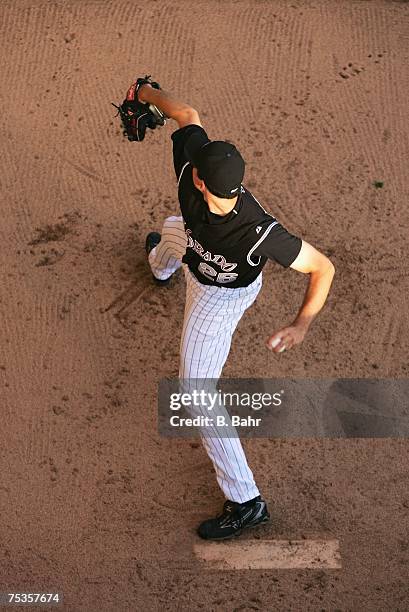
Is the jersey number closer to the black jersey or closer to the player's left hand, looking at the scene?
the black jersey

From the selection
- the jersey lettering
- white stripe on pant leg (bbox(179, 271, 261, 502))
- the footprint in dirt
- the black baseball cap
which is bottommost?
white stripe on pant leg (bbox(179, 271, 261, 502))

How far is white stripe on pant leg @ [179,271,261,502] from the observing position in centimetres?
399

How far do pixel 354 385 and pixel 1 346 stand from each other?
76.3 inches

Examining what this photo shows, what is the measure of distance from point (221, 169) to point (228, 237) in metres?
0.32

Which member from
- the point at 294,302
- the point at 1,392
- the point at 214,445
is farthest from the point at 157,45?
the point at 214,445

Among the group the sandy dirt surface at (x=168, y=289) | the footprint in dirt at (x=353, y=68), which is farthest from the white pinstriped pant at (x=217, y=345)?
the footprint in dirt at (x=353, y=68)

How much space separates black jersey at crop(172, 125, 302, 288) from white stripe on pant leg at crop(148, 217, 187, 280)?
Result: 1.52 feet

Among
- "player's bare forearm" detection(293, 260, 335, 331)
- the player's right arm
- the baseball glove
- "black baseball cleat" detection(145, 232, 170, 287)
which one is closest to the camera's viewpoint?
"player's bare forearm" detection(293, 260, 335, 331)

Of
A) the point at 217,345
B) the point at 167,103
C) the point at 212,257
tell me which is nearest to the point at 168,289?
the point at 217,345

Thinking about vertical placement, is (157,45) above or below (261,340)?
above

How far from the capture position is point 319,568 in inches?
164

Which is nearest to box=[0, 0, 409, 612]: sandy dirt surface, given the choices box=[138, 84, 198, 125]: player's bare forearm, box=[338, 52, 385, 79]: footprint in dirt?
box=[338, 52, 385, 79]: footprint in dirt

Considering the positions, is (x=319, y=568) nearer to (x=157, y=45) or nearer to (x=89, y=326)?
(x=89, y=326)

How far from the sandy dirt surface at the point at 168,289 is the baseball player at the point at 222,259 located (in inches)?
12.4
